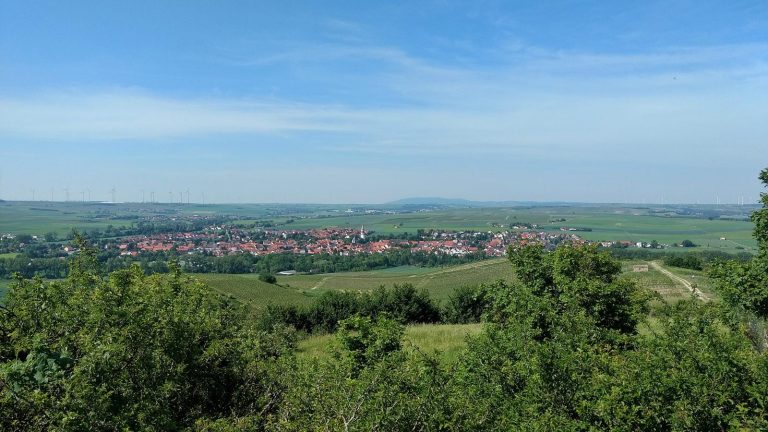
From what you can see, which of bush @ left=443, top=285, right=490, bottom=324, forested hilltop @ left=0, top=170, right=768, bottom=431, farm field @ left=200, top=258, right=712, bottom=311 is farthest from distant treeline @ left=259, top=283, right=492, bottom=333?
forested hilltop @ left=0, top=170, right=768, bottom=431

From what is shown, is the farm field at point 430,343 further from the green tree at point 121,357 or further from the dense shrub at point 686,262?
the dense shrub at point 686,262

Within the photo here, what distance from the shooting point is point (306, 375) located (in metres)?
7.32

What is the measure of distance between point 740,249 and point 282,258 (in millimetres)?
95759

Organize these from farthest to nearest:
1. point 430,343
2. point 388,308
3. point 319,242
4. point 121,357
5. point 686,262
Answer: point 319,242
point 686,262
point 388,308
point 430,343
point 121,357

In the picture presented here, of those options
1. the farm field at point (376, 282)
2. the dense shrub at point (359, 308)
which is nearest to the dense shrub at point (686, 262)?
the farm field at point (376, 282)

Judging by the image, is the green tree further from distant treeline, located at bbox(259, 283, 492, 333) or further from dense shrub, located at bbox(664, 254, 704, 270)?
dense shrub, located at bbox(664, 254, 704, 270)

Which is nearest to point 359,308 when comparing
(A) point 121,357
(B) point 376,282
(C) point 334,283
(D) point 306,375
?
(B) point 376,282

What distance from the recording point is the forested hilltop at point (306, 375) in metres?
5.69

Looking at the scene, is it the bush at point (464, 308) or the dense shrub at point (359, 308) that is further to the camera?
the bush at point (464, 308)

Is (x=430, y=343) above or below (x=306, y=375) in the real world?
below

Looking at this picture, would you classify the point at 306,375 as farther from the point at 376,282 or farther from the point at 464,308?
the point at 376,282

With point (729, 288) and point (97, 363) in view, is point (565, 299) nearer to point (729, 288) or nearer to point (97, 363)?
point (729, 288)

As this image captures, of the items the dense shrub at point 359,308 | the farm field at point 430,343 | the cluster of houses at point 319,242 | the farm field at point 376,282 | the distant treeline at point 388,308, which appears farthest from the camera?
the cluster of houses at point 319,242

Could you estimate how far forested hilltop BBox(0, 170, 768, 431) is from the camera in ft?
18.7
